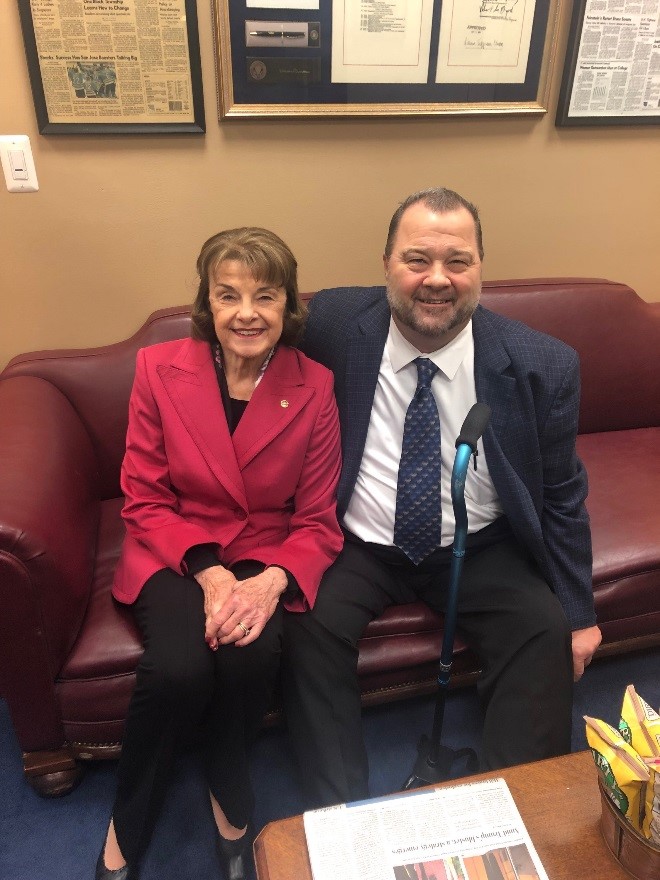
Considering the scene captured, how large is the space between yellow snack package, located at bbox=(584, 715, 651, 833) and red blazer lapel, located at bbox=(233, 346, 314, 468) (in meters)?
0.79

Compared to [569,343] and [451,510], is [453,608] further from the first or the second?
[569,343]

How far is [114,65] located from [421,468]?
4.24 feet

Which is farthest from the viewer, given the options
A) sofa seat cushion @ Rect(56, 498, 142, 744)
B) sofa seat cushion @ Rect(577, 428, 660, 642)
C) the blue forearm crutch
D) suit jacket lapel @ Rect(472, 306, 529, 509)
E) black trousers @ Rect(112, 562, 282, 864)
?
sofa seat cushion @ Rect(577, 428, 660, 642)

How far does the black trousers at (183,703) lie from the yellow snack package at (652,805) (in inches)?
26.4

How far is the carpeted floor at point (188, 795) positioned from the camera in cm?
131

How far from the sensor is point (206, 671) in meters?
1.20

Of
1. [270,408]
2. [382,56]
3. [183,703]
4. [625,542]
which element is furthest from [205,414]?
[382,56]

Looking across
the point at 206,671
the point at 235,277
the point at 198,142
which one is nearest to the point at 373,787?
the point at 206,671

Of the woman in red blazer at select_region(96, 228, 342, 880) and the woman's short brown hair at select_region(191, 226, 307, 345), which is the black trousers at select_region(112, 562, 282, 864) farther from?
the woman's short brown hair at select_region(191, 226, 307, 345)

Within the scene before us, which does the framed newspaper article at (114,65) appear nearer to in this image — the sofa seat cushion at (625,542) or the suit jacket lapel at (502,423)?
the suit jacket lapel at (502,423)

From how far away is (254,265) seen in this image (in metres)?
1.31

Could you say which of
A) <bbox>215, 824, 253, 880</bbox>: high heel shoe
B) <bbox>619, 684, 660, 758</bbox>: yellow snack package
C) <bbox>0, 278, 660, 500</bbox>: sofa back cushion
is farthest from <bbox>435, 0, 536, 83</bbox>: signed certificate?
<bbox>215, 824, 253, 880</bbox>: high heel shoe

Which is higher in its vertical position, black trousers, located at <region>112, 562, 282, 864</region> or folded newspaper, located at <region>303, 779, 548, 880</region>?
folded newspaper, located at <region>303, 779, 548, 880</region>

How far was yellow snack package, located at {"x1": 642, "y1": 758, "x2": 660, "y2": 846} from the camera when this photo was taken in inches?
31.3
